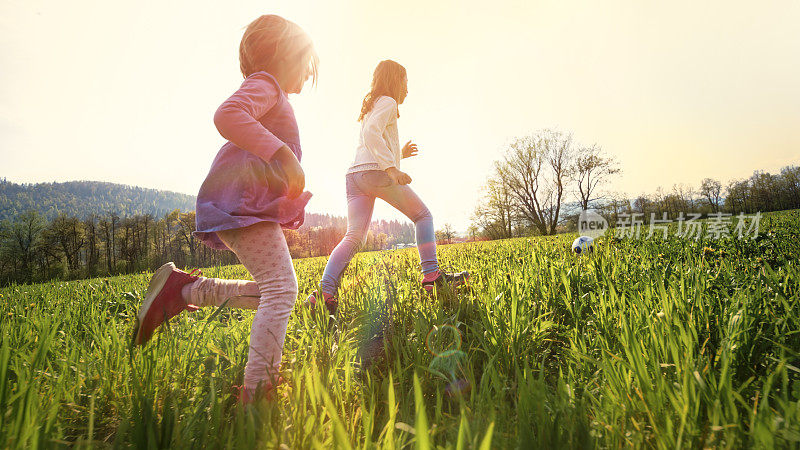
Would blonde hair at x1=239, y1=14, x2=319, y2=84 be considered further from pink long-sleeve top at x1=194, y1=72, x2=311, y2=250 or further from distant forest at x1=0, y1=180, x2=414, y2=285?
distant forest at x1=0, y1=180, x2=414, y2=285

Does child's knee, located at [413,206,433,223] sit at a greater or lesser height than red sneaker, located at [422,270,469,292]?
greater

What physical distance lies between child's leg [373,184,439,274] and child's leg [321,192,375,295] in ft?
0.63

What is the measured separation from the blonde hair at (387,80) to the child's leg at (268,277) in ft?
7.57

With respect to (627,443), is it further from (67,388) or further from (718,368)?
(67,388)

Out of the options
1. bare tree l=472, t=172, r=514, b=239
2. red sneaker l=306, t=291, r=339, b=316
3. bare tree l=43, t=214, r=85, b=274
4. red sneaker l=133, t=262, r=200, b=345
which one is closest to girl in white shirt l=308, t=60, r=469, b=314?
red sneaker l=306, t=291, r=339, b=316

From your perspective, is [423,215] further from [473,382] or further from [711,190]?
[711,190]

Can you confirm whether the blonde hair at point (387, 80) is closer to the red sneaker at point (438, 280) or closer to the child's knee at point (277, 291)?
the red sneaker at point (438, 280)

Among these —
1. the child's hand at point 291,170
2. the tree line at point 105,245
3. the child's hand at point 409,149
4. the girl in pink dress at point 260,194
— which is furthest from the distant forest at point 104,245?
the child's hand at point 291,170

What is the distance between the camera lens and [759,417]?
2.61 feet

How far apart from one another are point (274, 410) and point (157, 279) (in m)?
1.24

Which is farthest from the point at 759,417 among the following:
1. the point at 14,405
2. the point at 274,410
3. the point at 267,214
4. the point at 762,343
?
the point at 14,405

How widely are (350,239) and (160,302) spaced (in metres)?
1.61

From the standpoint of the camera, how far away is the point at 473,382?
1.23 metres

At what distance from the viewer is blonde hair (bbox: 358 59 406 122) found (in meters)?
3.61
